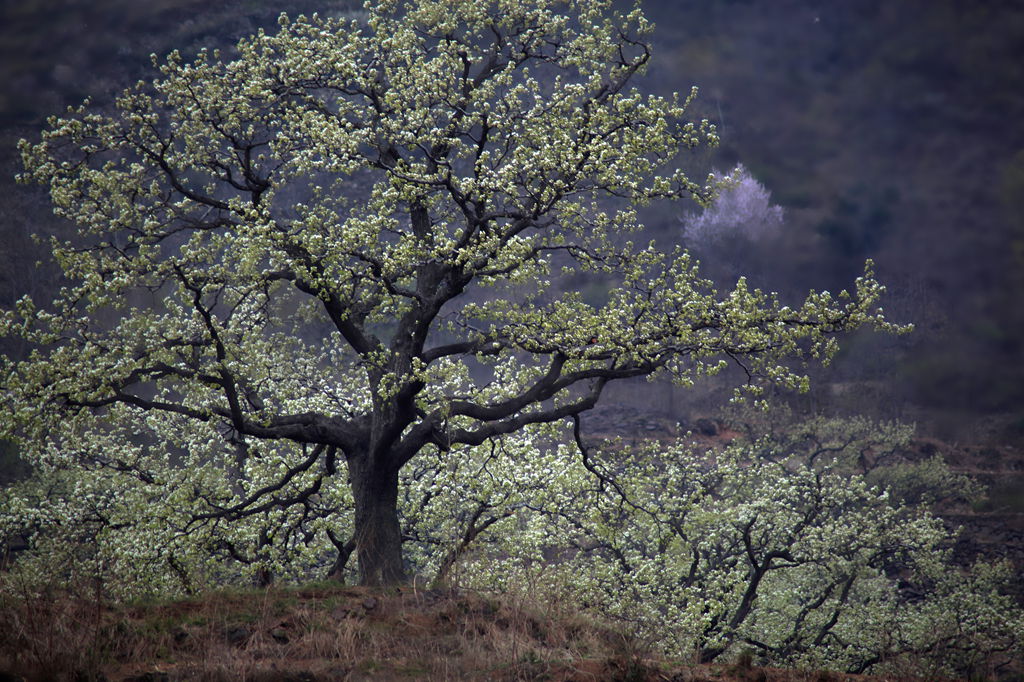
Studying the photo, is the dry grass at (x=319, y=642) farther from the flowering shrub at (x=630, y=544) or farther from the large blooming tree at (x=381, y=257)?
the large blooming tree at (x=381, y=257)

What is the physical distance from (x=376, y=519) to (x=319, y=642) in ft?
19.9

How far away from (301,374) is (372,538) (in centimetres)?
946

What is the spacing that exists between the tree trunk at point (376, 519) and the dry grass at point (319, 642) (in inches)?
144

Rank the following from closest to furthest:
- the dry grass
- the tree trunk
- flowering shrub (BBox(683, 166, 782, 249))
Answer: the dry grass, the tree trunk, flowering shrub (BBox(683, 166, 782, 249))

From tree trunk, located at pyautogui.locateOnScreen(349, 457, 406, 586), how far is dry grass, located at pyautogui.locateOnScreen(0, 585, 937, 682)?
366cm

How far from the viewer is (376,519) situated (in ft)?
49.0

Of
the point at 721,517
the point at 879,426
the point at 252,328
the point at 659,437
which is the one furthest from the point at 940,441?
the point at 252,328

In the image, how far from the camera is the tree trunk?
14.6m

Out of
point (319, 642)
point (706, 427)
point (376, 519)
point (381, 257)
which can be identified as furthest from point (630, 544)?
point (706, 427)

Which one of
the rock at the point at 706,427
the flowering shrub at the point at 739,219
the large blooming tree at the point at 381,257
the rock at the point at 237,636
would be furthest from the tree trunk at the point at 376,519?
the flowering shrub at the point at 739,219

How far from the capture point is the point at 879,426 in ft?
145

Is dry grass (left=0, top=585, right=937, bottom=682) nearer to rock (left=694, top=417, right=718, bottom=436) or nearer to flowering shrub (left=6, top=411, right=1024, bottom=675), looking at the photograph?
flowering shrub (left=6, top=411, right=1024, bottom=675)

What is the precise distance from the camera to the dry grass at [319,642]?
7.39m

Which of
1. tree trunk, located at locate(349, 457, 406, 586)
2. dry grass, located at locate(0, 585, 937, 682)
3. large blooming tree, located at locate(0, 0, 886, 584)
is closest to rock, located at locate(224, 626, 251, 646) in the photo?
dry grass, located at locate(0, 585, 937, 682)
